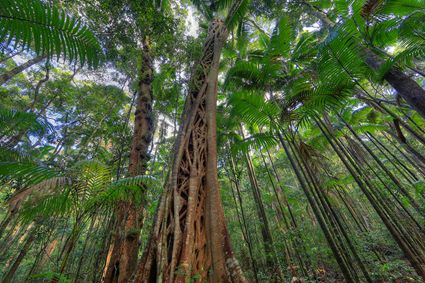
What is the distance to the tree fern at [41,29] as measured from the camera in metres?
1.45

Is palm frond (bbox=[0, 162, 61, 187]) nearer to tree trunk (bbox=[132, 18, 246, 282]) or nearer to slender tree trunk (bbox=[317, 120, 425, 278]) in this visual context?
tree trunk (bbox=[132, 18, 246, 282])

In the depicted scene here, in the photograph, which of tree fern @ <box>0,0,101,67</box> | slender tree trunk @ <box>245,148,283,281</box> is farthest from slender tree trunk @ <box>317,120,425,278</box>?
tree fern @ <box>0,0,101,67</box>

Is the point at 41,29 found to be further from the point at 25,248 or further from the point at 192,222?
the point at 25,248

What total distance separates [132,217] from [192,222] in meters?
1.53

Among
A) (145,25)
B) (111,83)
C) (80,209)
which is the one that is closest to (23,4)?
(80,209)

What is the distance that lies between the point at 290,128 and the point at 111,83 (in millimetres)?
6646

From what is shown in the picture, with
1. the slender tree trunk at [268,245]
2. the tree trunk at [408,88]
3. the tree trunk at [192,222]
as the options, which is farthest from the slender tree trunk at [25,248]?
the tree trunk at [408,88]

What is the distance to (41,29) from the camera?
5.28 ft

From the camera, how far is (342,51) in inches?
114

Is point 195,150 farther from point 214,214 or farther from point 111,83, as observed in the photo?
point 111,83

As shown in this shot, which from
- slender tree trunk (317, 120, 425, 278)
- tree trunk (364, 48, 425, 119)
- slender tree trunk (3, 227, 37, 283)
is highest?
tree trunk (364, 48, 425, 119)

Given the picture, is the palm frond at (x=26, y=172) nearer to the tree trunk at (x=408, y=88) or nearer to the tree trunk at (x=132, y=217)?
the tree trunk at (x=132, y=217)

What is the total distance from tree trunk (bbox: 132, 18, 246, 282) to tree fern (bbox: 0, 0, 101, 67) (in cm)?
161

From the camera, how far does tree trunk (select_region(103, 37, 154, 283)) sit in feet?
8.93
